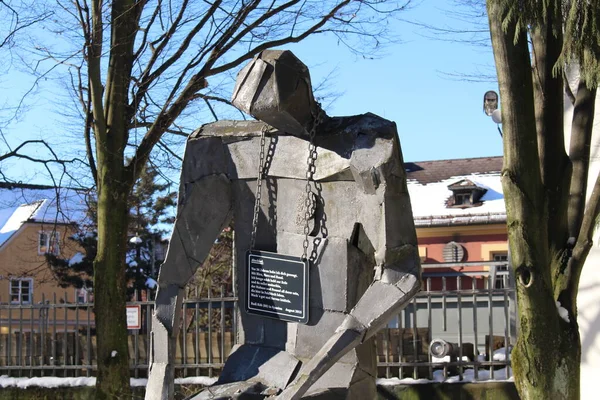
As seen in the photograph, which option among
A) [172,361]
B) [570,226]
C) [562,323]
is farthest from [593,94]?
[172,361]

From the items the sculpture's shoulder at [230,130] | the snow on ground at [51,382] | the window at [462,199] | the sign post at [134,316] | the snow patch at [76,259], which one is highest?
the window at [462,199]

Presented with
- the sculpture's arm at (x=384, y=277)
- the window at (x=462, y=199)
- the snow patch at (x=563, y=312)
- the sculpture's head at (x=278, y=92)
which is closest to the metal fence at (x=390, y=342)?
the snow patch at (x=563, y=312)

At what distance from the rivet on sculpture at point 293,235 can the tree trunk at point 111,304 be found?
5762mm

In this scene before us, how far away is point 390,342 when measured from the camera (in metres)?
9.52

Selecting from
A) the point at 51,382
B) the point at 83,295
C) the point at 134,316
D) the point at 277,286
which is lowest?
the point at 51,382

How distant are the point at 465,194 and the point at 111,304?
1955 centimetres

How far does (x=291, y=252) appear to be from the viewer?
411 centimetres

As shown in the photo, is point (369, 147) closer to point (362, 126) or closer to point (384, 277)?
point (362, 126)

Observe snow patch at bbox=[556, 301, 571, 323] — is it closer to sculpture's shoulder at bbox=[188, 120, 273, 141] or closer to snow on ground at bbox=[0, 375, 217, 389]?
sculpture's shoulder at bbox=[188, 120, 273, 141]

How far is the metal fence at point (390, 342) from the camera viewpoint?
9.19m

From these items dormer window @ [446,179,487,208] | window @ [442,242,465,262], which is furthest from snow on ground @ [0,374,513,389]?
dormer window @ [446,179,487,208]

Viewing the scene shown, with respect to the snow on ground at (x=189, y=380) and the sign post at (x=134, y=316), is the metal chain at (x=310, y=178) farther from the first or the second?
the sign post at (x=134, y=316)

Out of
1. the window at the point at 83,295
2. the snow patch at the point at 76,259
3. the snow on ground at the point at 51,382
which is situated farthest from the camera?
the window at the point at 83,295

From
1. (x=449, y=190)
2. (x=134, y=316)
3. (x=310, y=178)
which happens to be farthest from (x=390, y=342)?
(x=449, y=190)
